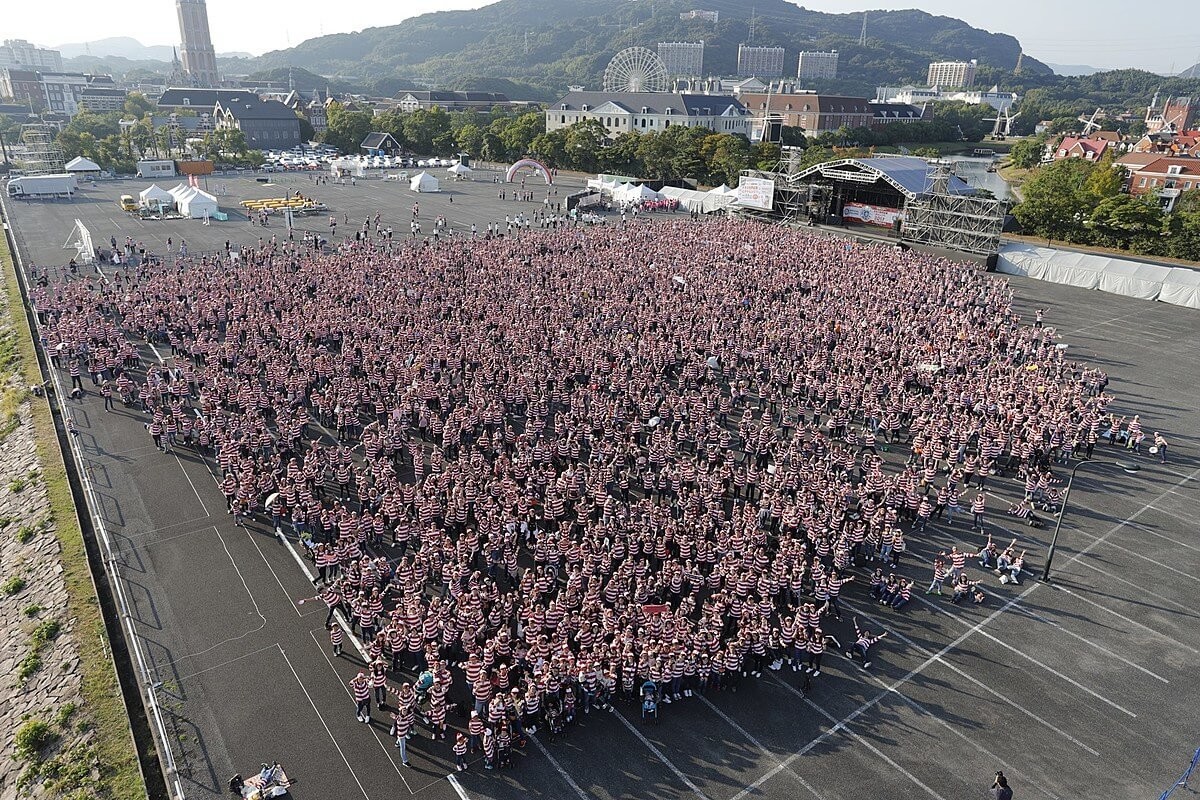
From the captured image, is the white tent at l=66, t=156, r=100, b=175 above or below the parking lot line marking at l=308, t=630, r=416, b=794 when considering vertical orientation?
above

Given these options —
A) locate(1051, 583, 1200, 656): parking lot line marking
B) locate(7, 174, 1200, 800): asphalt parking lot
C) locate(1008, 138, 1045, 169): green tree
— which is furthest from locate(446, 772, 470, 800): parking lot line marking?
locate(1008, 138, 1045, 169): green tree

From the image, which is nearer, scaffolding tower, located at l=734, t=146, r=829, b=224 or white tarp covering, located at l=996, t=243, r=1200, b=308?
white tarp covering, located at l=996, t=243, r=1200, b=308

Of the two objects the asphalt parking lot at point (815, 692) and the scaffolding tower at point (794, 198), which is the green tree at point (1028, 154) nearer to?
the scaffolding tower at point (794, 198)

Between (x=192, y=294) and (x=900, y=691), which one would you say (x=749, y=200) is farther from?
(x=900, y=691)

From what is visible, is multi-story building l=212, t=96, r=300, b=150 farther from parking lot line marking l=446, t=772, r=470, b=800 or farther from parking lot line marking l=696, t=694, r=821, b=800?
parking lot line marking l=696, t=694, r=821, b=800

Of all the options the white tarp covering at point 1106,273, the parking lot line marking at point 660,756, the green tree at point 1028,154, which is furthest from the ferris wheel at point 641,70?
the parking lot line marking at point 660,756

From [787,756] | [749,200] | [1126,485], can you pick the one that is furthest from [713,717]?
[749,200]
